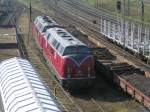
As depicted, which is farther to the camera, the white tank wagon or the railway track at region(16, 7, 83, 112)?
the railway track at region(16, 7, 83, 112)

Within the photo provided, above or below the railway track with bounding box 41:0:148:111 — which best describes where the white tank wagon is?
above

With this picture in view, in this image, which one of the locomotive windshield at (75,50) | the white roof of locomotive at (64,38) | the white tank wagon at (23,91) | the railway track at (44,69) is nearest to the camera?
the white tank wagon at (23,91)

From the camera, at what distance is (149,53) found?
113 ft

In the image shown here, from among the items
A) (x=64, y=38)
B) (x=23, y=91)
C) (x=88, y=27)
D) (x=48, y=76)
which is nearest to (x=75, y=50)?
(x=64, y=38)

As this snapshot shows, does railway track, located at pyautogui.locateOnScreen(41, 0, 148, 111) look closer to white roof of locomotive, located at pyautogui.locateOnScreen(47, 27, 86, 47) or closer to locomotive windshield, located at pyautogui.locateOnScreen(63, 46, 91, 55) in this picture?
white roof of locomotive, located at pyautogui.locateOnScreen(47, 27, 86, 47)

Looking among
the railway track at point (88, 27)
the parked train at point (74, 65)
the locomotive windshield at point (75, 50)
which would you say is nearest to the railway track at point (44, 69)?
the parked train at point (74, 65)

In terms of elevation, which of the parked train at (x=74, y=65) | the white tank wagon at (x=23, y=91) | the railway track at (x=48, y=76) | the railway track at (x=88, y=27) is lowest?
the railway track at (x=88, y=27)

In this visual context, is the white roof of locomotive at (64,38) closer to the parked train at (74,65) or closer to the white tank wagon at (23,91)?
the parked train at (74,65)

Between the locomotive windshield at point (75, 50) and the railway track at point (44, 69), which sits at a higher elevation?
the locomotive windshield at point (75, 50)

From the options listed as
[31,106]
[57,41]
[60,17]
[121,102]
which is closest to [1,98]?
[31,106]

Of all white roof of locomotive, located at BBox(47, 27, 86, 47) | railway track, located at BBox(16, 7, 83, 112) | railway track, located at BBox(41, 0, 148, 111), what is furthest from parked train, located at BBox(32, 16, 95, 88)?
railway track, located at BBox(41, 0, 148, 111)

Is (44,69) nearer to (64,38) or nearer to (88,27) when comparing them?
(64,38)

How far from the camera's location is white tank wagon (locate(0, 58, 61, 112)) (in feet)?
45.3

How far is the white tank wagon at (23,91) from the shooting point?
13820 mm
